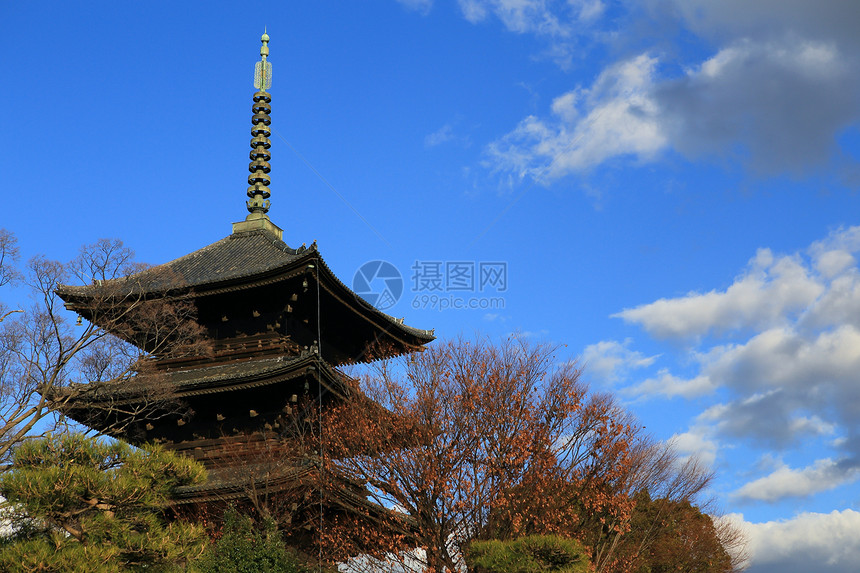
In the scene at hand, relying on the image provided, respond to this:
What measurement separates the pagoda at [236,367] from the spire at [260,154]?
2.50 metres

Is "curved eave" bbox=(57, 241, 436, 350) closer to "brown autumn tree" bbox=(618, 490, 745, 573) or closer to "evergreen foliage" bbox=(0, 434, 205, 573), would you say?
"evergreen foliage" bbox=(0, 434, 205, 573)

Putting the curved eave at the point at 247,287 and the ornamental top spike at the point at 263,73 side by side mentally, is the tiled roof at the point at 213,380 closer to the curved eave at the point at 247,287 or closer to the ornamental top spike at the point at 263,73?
the curved eave at the point at 247,287

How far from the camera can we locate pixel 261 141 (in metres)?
31.2

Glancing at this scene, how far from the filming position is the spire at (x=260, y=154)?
96.0 feet

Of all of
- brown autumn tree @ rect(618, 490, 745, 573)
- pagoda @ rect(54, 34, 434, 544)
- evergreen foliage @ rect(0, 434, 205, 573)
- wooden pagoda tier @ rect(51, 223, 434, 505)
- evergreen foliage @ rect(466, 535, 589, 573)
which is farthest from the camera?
A: brown autumn tree @ rect(618, 490, 745, 573)

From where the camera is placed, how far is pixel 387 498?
21.7 m

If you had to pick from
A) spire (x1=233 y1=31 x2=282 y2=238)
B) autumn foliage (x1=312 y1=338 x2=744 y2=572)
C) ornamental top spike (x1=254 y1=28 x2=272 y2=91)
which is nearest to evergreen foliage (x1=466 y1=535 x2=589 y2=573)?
autumn foliage (x1=312 y1=338 x2=744 y2=572)

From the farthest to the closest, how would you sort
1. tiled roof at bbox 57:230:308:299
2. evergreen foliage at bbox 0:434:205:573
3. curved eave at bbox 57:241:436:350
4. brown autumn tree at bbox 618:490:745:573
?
brown autumn tree at bbox 618:490:745:573, tiled roof at bbox 57:230:308:299, curved eave at bbox 57:241:436:350, evergreen foliage at bbox 0:434:205:573

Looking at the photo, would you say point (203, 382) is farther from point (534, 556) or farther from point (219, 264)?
point (534, 556)

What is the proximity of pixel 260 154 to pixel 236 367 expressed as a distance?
10396mm

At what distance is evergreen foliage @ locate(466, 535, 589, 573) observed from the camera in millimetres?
17000

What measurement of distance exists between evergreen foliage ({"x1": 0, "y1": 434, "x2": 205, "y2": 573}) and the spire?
13512mm

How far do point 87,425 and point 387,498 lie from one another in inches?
379

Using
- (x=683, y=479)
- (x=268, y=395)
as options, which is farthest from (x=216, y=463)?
(x=683, y=479)
